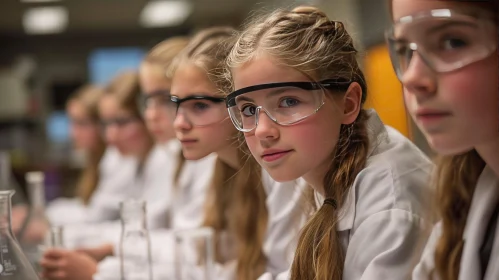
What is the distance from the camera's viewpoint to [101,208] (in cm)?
335

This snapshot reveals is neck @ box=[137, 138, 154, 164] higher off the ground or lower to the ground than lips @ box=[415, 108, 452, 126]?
higher

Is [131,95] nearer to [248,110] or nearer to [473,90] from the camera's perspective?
[248,110]

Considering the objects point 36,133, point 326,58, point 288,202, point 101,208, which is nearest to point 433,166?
point 326,58

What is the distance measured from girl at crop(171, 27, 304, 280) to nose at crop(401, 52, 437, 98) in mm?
510

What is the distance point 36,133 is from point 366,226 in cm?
805

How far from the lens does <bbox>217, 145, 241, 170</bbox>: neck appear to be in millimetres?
1498

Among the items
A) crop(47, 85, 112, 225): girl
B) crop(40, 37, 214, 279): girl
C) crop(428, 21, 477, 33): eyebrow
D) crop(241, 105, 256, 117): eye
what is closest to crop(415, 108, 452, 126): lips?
crop(428, 21, 477, 33): eyebrow

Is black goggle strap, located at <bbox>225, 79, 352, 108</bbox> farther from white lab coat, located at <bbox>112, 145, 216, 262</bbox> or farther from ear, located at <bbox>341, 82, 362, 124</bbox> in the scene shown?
white lab coat, located at <bbox>112, 145, 216, 262</bbox>

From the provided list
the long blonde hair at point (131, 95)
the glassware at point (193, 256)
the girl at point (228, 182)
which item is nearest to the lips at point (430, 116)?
the girl at point (228, 182)

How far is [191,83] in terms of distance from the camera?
59.9 inches

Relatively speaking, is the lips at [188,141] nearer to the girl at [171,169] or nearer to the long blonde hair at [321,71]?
the long blonde hair at [321,71]

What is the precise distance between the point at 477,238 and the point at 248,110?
441 mm

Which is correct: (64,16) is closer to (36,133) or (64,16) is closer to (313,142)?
(36,133)

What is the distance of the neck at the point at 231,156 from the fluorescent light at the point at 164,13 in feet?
22.4
